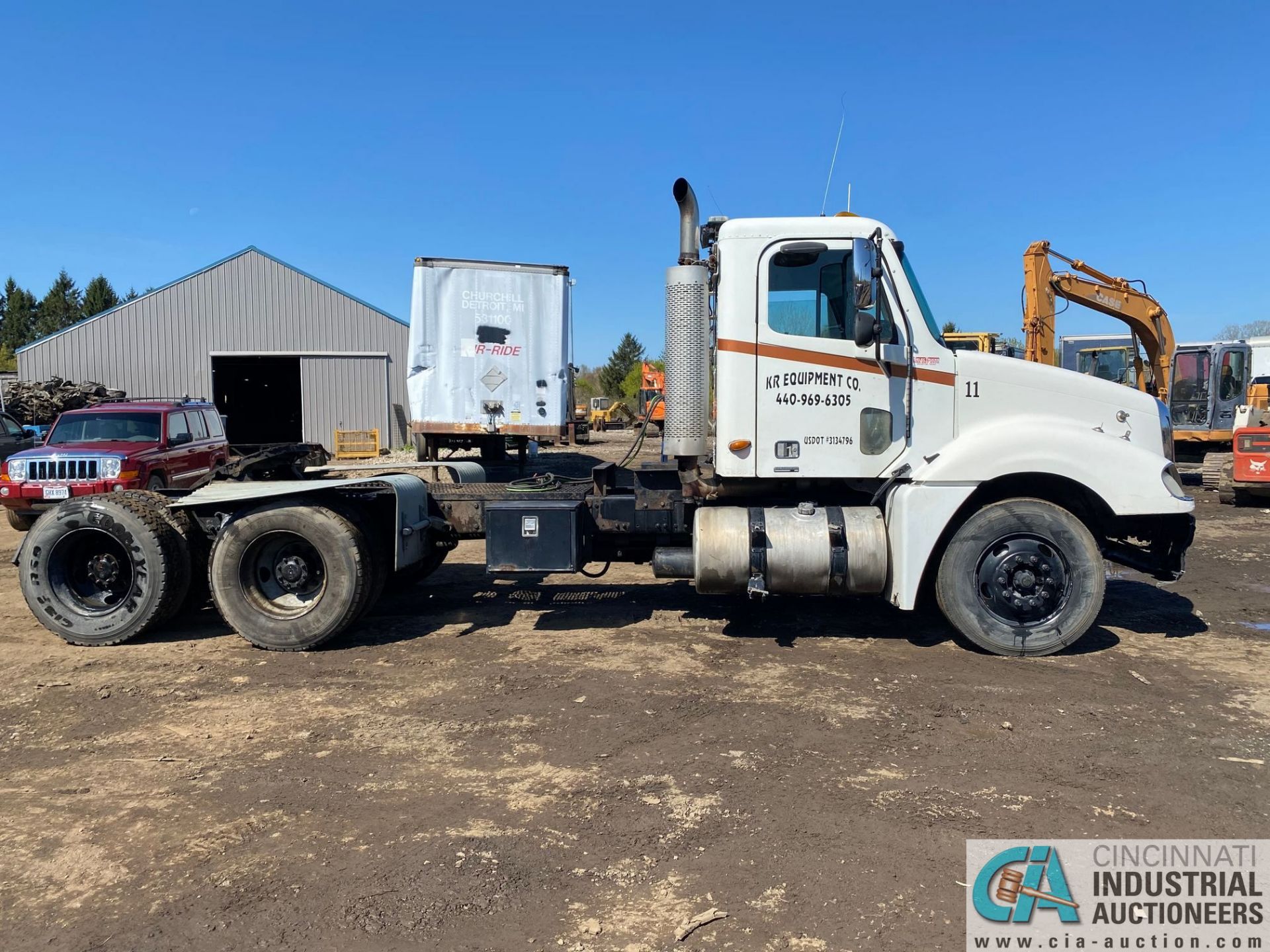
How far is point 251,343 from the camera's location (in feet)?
85.4

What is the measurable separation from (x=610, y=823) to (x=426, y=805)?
2.83 ft

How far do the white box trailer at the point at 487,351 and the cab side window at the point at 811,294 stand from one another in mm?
8731

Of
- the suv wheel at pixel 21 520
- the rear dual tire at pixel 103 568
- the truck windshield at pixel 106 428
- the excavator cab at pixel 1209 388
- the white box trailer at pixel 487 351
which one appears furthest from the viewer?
the excavator cab at pixel 1209 388

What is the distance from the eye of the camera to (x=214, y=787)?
13.3ft

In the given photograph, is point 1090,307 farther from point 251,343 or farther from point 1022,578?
point 251,343

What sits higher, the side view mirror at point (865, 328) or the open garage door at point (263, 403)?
the open garage door at point (263, 403)

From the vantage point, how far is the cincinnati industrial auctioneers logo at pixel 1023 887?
3.11 meters

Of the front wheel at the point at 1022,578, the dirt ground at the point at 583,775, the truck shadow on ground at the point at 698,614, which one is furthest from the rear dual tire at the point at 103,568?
the front wheel at the point at 1022,578

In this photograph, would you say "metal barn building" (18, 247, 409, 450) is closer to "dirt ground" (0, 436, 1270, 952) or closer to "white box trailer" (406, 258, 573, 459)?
"white box trailer" (406, 258, 573, 459)

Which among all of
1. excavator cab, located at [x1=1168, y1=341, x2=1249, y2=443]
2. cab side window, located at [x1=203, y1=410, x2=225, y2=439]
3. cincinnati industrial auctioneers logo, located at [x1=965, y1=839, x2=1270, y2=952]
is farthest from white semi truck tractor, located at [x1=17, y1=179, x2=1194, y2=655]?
excavator cab, located at [x1=1168, y1=341, x2=1249, y2=443]

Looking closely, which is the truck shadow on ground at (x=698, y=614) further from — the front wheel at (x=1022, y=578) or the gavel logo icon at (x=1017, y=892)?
the gavel logo icon at (x=1017, y=892)

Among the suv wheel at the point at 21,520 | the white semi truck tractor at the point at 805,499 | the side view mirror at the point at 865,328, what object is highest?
the side view mirror at the point at 865,328

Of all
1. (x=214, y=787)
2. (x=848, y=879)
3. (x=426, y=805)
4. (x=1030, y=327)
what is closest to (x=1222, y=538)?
(x=1030, y=327)

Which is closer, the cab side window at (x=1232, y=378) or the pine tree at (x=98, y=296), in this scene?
the cab side window at (x=1232, y=378)
